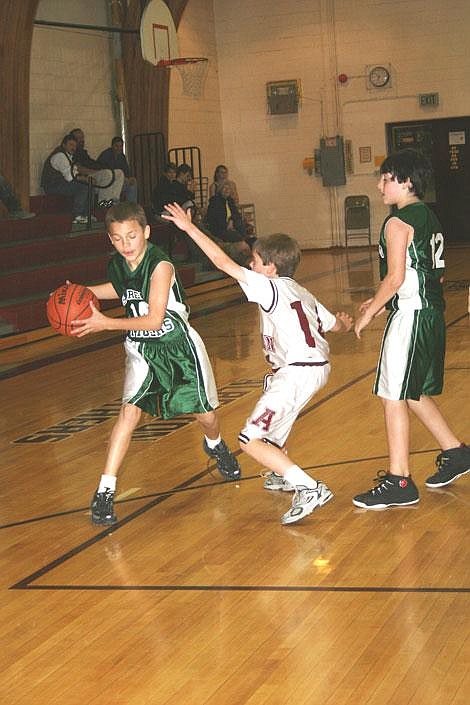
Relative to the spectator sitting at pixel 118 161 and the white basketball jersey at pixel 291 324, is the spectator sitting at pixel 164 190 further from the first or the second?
the white basketball jersey at pixel 291 324

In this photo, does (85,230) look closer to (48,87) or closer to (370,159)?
(48,87)

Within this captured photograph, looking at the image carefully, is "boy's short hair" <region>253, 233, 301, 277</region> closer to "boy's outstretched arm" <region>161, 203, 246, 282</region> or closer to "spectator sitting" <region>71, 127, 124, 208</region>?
"boy's outstretched arm" <region>161, 203, 246, 282</region>

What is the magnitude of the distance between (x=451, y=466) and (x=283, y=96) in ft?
54.2

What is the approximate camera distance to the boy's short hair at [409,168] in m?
4.56

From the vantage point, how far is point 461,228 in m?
20.3

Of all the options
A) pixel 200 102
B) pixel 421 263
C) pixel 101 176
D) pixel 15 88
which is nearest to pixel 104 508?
pixel 421 263

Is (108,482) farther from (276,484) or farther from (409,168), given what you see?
(409,168)

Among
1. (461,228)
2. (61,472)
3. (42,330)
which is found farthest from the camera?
(461,228)

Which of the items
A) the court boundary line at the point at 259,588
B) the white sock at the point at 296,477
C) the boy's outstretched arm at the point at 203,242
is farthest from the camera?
the white sock at the point at 296,477

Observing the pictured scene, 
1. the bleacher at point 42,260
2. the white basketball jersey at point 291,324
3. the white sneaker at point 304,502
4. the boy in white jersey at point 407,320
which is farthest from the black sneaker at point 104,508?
the bleacher at point 42,260

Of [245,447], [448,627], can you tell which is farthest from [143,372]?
[448,627]

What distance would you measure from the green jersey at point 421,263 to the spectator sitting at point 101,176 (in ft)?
34.3

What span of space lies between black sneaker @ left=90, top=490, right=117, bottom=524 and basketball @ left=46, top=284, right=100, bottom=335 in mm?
684

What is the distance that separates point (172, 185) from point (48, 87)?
7.06ft
